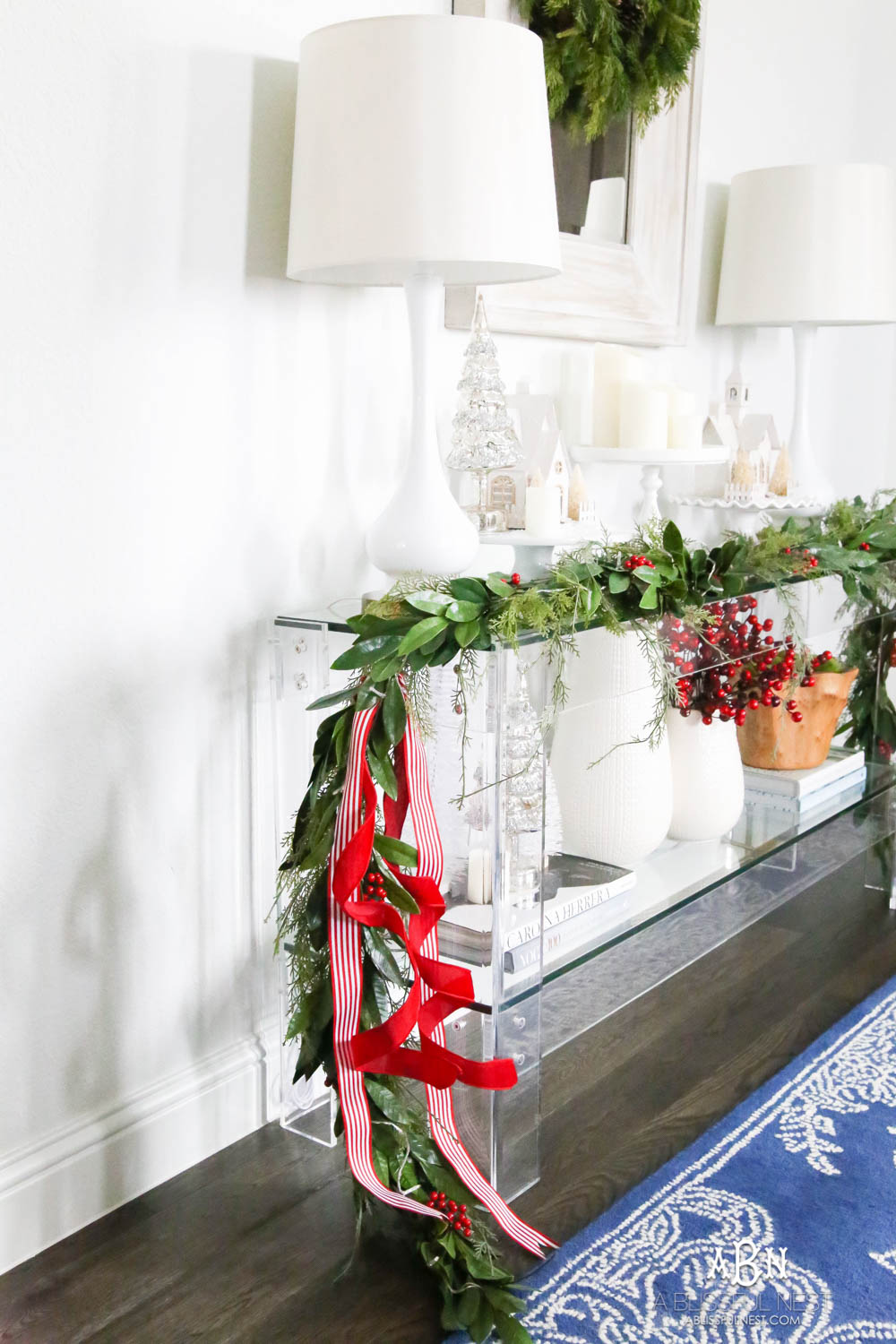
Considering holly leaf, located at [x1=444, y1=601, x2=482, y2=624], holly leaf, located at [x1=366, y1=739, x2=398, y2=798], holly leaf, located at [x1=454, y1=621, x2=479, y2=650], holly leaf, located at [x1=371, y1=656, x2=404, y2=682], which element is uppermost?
holly leaf, located at [x1=444, y1=601, x2=482, y2=624]

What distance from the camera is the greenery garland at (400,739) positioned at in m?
1.45

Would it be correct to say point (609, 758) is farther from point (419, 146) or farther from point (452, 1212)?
point (419, 146)

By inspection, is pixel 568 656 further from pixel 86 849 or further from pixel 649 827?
pixel 86 849

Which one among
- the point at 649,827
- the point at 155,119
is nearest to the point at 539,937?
the point at 649,827

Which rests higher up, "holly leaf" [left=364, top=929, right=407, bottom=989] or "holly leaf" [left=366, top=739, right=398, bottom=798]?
"holly leaf" [left=366, top=739, right=398, bottom=798]

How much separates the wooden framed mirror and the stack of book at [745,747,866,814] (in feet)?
2.78

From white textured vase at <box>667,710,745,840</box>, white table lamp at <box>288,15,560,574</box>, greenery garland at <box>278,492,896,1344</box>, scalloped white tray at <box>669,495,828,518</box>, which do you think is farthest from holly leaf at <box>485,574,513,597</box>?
scalloped white tray at <box>669,495,828,518</box>

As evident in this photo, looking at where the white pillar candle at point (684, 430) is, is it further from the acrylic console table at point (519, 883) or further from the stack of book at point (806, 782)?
the stack of book at point (806, 782)

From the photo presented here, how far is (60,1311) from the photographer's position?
146cm

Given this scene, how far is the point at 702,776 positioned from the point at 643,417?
2.06 feet

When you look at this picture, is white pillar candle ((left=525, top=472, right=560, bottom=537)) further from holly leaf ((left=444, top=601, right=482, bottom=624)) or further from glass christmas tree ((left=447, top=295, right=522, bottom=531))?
holly leaf ((left=444, top=601, right=482, bottom=624))

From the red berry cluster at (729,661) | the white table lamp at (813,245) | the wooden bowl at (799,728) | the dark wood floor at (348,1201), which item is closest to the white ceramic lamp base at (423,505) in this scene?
the red berry cluster at (729,661)

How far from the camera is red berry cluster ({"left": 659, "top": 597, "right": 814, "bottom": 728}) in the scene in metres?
1.87

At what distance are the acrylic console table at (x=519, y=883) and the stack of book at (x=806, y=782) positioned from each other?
0.08 feet
